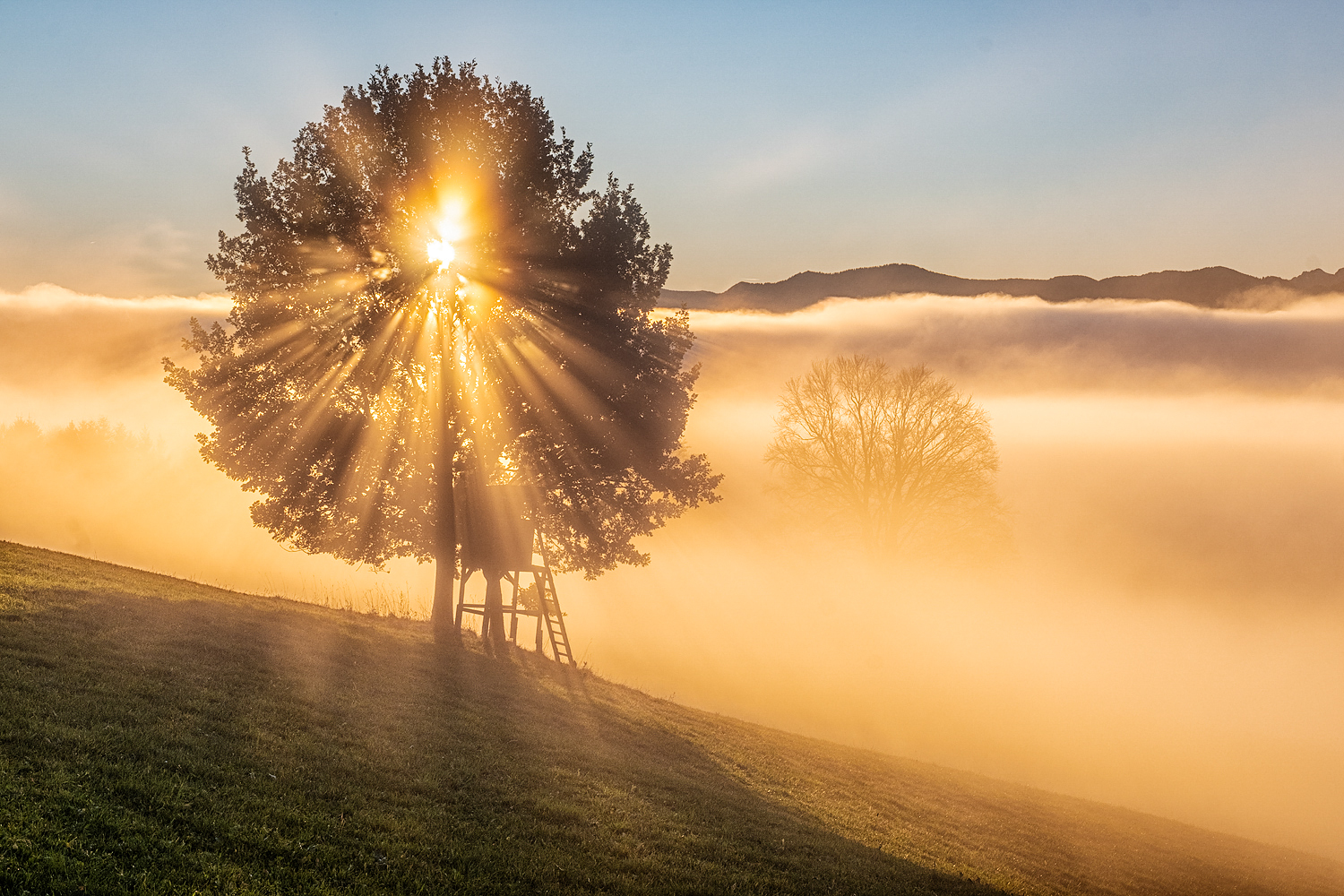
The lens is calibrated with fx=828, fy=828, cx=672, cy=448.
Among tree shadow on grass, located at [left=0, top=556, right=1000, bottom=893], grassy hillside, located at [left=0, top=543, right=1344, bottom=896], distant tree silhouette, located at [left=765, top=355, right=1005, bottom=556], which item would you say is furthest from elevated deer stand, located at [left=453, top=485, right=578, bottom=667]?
distant tree silhouette, located at [left=765, top=355, right=1005, bottom=556]

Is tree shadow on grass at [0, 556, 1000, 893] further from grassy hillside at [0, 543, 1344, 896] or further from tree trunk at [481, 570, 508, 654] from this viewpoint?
tree trunk at [481, 570, 508, 654]

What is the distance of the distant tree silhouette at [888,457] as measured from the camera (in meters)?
44.5

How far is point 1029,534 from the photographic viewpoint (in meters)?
77.9

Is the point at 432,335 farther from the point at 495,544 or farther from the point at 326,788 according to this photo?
the point at 326,788

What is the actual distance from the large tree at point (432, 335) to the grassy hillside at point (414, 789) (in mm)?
5159

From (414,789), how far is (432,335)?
1968cm

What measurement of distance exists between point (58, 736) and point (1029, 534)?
259 ft

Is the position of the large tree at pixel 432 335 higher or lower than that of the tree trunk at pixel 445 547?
higher

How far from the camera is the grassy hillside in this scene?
9578mm

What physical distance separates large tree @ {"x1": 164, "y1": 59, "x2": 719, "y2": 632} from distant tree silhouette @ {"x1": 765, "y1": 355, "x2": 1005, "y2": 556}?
17317mm

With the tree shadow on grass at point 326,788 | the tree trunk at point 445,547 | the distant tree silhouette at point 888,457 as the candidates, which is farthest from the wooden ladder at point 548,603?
the distant tree silhouette at point 888,457

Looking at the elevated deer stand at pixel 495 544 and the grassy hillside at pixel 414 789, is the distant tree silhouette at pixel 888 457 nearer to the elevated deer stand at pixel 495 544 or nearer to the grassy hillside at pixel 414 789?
the grassy hillside at pixel 414 789

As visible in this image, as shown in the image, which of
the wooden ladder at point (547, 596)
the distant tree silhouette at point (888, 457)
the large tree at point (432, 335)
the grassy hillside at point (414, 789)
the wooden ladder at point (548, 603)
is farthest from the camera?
the distant tree silhouette at point (888, 457)

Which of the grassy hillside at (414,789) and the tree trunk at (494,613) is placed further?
the tree trunk at (494,613)
